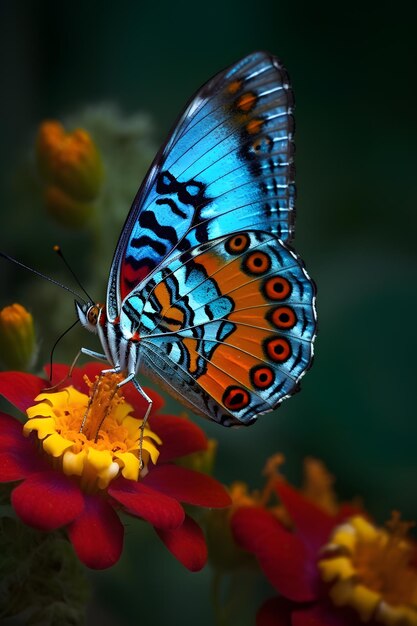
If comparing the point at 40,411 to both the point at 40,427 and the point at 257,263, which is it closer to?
the point at 40,427

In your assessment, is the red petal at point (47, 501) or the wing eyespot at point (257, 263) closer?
the red petal at point (47, 501)

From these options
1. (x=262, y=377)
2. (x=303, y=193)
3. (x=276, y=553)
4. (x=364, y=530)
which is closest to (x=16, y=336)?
(x=262, y=377)

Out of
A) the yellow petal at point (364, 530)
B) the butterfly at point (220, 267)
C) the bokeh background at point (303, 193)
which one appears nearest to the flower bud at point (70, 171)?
the bokeh background at point (303, 193)

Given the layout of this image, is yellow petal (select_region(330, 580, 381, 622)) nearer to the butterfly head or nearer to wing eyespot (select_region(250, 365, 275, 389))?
wing eyespot (select_region(250, 365, 275, 389))

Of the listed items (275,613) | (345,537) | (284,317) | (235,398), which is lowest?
(275,613)

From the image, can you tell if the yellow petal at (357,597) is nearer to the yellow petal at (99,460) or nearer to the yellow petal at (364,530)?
the yellow petal at (364,530)

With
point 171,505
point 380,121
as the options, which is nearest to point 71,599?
point 171,505
